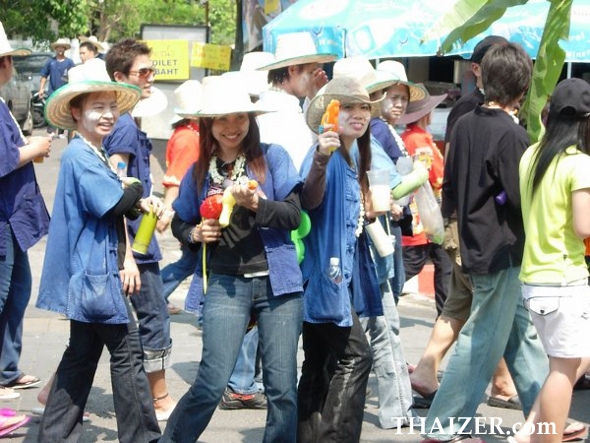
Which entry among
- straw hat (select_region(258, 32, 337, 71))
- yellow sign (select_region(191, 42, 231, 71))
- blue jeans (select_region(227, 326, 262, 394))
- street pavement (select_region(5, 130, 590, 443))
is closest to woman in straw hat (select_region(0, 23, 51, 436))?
street pavement (select_region(5, 130, 590, 443))

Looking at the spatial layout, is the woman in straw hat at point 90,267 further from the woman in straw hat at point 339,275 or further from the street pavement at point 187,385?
the woman in straw hat at point 339,275

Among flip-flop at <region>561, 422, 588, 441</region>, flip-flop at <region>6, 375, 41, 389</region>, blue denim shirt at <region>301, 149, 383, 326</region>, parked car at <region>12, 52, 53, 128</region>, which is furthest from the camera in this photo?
parked car at <region>12, 52, 53, 128</region>

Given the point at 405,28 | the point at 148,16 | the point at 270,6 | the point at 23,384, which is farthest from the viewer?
the point at 148,16

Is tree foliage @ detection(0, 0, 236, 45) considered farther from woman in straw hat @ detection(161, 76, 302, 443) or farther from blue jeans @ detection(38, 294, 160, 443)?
woman in straw hat @ detection(161, 76, 302, 443)

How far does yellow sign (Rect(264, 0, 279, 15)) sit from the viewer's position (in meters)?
17.4

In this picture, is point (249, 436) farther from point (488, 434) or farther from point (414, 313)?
point (414, 313)

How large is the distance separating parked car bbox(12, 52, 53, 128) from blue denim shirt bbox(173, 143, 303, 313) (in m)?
24.2

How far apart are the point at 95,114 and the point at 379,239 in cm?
152

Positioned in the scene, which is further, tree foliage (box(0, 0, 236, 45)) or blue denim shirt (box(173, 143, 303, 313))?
tree foliage (box(0, 0, 236, 45))

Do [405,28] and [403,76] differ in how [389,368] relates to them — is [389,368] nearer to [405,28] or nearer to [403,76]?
[403,76]

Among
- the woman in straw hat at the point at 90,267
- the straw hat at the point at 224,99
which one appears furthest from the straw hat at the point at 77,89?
the straw hat at the point at 224,99

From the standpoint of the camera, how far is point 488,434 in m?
5.95

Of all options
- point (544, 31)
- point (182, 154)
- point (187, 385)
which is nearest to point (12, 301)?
point (187, 385)

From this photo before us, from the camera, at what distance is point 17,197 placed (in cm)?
607
